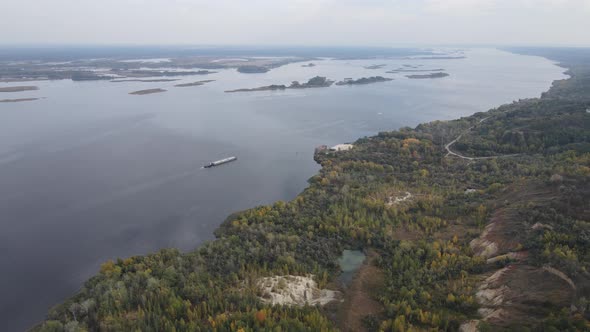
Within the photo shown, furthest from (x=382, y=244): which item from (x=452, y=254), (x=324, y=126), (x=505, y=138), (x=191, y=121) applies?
(x=191, y=121)

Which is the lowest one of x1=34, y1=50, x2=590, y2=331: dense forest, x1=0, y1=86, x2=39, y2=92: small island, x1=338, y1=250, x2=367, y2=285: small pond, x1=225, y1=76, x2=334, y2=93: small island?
x1=338, y1=250, x2=367, y2=285: small pond

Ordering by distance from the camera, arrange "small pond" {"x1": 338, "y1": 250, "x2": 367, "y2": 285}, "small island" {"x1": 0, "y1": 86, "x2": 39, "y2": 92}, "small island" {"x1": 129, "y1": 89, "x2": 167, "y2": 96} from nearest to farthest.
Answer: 1. "small pond" {"x1": 338, "y1": 250, "x2": 367, "y2": 285}
2. "small island" {"x1": 0, "y1": 86, "x2": 39, "y2": 92}
3. "small island" {"x1": 129, "y1": 89, "x2": 167, "y2": 96}

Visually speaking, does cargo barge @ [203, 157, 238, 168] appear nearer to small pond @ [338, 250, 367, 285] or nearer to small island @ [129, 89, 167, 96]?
small pond @ [338, 250, 367, 285]

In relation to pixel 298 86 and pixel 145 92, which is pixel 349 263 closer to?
pixel 145 92

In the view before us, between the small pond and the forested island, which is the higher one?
the forested island

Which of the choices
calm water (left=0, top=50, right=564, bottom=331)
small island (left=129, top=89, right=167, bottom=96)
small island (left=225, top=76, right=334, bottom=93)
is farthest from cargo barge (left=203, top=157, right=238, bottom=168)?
small island (left=129, top=89, right=167, bottom=96)

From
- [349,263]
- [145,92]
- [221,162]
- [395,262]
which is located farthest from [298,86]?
[395,262]
